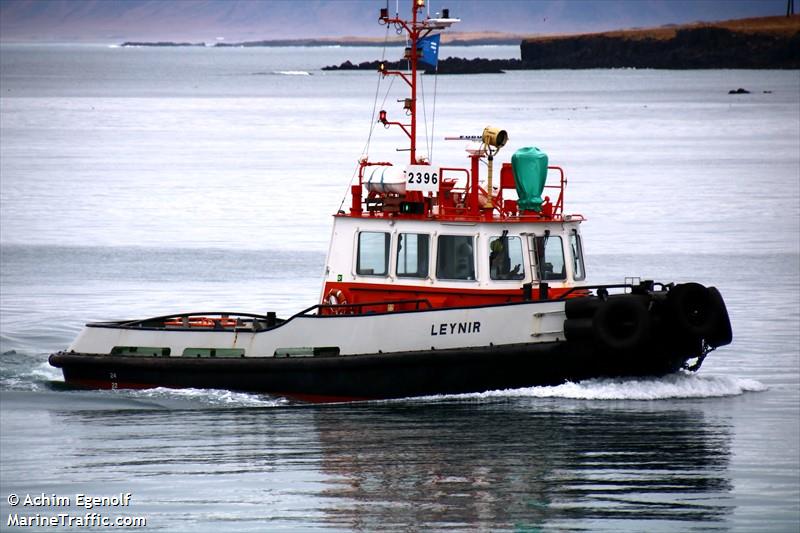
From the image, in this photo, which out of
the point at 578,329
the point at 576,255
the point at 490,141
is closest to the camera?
the point at 578,329

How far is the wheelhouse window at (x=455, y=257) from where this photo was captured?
65.9 feet

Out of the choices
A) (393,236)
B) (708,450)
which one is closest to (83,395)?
(393,236)

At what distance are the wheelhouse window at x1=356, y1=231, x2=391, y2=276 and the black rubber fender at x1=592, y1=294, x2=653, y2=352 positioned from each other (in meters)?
3.13

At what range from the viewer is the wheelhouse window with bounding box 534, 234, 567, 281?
20.2m

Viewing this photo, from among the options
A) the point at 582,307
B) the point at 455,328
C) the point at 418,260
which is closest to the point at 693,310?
the point at 582,307

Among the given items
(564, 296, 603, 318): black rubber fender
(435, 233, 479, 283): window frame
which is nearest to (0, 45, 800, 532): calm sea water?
(564, 296, 603, 318): black rubber fender

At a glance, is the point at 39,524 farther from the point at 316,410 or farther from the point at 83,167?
the point at 83,167

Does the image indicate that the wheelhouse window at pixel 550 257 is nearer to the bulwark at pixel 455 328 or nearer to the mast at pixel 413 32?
the bulwark at pixel 455 328

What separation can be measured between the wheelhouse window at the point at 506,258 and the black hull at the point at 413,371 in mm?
1065

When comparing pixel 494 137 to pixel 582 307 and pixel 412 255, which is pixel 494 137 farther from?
pixel 582 307

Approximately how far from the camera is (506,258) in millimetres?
20109

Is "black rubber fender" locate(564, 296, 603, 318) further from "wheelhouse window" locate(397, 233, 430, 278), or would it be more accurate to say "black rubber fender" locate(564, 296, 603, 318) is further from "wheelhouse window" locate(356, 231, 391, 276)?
"wheelhouse window" locate(356, 231, 391, 276)

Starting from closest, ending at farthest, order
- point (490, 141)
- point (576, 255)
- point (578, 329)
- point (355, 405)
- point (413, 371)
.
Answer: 1. point (578, 329)
2. point (413, 371)
3. point (355, 405)
4. point (490, 141)
5. point (576, 255)

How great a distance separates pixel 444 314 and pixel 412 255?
1.17 meters
